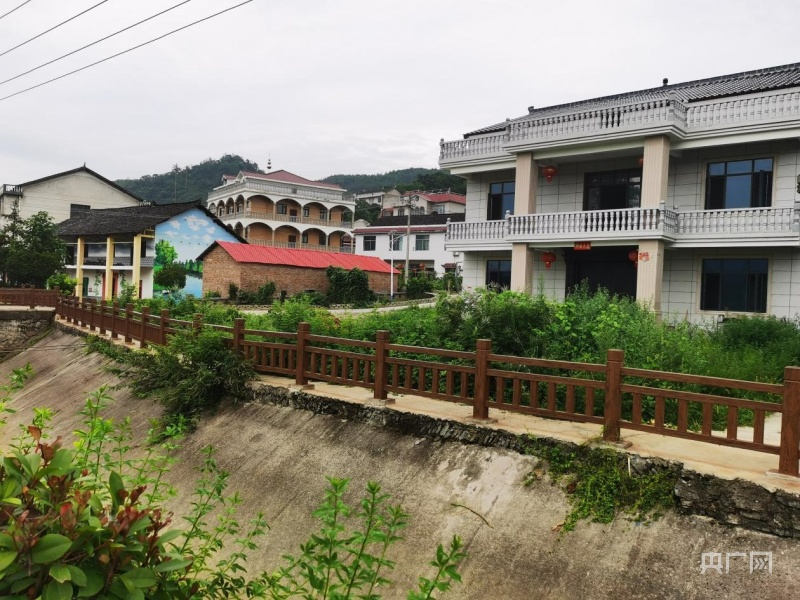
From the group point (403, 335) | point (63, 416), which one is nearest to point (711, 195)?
point (403, 335)

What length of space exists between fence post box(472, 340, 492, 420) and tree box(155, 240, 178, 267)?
30131mm

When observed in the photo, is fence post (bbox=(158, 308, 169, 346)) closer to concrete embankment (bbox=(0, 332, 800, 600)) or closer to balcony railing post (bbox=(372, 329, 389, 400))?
concrete embankment (bbox=(0, 332, 800, 600))

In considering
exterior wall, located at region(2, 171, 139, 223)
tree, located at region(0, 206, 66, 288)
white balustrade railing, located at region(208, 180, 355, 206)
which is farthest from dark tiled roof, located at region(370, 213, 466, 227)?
tree, located at region(0, 206, 66, 288)

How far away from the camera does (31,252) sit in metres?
31.5

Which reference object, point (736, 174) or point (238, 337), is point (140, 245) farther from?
point (736, 174)

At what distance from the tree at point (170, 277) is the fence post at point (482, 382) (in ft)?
97.0

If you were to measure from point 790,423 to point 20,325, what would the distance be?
24818mm

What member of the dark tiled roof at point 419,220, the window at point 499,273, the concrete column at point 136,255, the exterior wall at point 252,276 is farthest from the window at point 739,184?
the dark tiled roof at point 419,220

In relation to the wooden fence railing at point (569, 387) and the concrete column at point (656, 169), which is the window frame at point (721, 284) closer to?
the concrete column at point (656, 169)

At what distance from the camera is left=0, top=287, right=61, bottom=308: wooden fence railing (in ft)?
76.0

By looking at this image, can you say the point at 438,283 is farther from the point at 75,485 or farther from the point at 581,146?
the point at 75,485

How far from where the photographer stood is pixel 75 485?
7.81 ft

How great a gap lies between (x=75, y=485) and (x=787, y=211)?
15.1 m

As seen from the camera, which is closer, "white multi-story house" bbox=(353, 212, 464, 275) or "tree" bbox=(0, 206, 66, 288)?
"tree" bbox=(0, 206, 66, 288)
